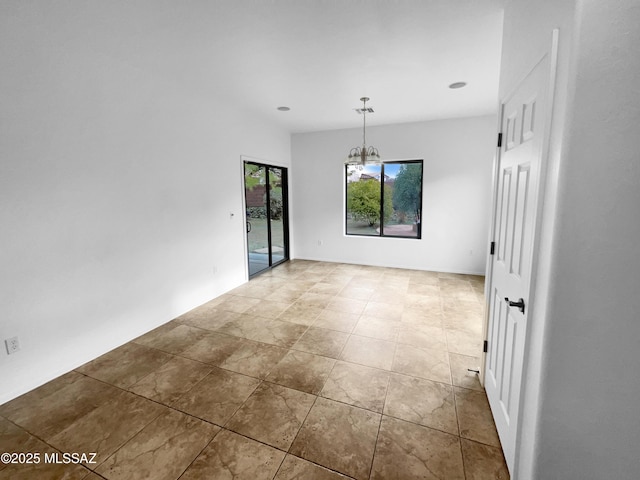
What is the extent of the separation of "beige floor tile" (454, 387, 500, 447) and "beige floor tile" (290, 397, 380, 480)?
56 cm

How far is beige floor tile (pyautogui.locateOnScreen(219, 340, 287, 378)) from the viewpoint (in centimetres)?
247

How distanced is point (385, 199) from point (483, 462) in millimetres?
4696

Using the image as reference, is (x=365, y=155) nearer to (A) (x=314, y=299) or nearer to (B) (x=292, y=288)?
(A) (x=314, y=299)

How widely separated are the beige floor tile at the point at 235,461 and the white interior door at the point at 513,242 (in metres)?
1.28

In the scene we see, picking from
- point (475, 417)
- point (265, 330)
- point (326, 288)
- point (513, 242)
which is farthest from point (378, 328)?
point (513, 242)

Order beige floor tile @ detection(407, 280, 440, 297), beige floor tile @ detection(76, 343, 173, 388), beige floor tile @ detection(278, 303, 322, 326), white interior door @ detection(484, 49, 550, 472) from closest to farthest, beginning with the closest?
1. white interior door @ detection(484, 49, 550, 472)
2. beige floor tile @ detection(76, 343, 173, 388)
3. beige floor tile @ detection(278, 303, 322, 326)
4. beige floor tile @ detection(407, 280, 440, 297)

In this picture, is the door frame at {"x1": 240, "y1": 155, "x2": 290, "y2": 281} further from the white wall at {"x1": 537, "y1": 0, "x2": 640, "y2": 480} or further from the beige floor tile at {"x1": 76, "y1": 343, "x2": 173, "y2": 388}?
the white wall at {"x1": 537, "y1": 0, "x2": 640, "y2": 480}

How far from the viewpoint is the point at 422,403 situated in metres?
2.07

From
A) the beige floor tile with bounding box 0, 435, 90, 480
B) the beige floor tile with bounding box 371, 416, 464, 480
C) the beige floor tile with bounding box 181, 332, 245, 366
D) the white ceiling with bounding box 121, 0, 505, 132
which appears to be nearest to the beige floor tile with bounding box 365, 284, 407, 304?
the beige floor tile with bounding box 181, 332, 245, 366

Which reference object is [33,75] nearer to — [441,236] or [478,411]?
[478,411]

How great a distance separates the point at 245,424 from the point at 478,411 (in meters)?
1.59

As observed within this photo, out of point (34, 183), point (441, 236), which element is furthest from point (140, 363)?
point (441, 236)

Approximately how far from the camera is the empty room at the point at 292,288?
40.8 inches

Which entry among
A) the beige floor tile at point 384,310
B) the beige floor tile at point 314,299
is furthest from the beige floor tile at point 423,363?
the beige floor tile at point 314,299
